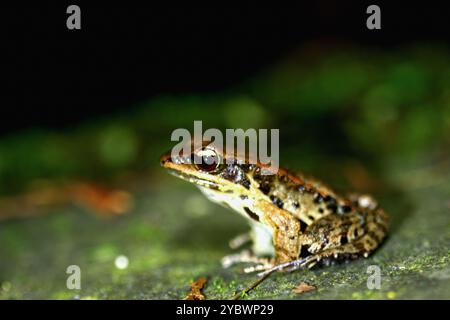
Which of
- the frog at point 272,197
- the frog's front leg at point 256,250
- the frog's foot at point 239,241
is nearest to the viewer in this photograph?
the frog at point 272,197

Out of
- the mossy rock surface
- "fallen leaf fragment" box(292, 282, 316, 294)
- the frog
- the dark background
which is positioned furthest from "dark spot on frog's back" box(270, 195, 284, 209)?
the dark background

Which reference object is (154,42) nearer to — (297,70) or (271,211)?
(297,70)

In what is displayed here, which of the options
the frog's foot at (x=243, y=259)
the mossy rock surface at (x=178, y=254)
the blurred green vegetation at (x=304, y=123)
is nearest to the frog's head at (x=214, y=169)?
the frog's foot at (x=243, y=259)

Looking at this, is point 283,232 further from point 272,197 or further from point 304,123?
point 304,123

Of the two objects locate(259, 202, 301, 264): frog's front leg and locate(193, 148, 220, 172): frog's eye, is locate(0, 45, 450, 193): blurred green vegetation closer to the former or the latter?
locate(259, 202, 301, 264): frog's front leg

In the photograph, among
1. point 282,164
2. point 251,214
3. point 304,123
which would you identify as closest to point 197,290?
point 251,214

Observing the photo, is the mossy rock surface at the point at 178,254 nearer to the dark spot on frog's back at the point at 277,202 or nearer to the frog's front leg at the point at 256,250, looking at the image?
the frog's front leg at the point at 256,250
